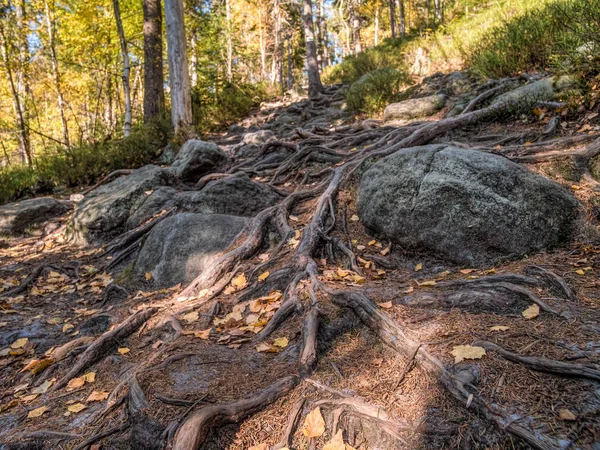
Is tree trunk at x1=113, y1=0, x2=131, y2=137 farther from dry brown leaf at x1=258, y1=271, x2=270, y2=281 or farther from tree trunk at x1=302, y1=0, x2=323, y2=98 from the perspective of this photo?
dry brown leaf at x1=258, y1=271, x2=270, y2=281

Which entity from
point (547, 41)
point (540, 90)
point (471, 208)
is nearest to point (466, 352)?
point (471, 208)

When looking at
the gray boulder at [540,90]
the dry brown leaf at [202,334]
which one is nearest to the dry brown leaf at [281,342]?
the dry brown leaf at [202,334]

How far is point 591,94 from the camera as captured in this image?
4539mm

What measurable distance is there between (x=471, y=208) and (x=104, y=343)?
328 cm

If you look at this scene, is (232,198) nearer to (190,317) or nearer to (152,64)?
(190,317)

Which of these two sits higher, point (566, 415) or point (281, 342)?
point (566, 415)

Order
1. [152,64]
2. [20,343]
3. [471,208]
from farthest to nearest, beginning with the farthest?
[152,64], [471,208], [20,343]

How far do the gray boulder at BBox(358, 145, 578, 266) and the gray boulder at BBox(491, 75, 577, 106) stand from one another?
239 cm

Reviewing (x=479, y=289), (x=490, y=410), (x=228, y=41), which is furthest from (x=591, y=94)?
(x=228, y=41)

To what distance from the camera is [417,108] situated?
23.5 feet

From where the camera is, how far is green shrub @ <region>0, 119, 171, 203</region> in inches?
325

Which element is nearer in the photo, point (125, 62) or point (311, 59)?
point (125, 62)

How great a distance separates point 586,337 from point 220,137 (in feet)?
32.2

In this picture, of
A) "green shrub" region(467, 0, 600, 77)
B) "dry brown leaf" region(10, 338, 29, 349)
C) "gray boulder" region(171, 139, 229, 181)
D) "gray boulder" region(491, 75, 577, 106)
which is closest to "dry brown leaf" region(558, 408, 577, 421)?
"dry brown leaf" region(10, 338, 29, 349)
